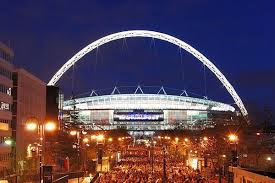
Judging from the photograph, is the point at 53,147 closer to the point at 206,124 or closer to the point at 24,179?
the point at 24,179

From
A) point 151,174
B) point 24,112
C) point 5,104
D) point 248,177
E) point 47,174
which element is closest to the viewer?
point 47,174

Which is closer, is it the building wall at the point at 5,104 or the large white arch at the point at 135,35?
the building wall at the point at 5,104

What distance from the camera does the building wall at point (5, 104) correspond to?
241 feet

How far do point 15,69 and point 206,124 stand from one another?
10292cm

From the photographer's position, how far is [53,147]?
3489 inches

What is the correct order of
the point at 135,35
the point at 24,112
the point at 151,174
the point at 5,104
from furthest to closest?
1. the point at 135,35
2. the point at 24,112
3. the point at 151,174
4. the point at 5,104

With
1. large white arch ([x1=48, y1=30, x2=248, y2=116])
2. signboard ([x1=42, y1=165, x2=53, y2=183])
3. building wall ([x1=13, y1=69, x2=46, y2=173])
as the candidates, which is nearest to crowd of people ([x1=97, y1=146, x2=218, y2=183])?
building wall ([x1=13, y1=69, x2=46, y2=173])

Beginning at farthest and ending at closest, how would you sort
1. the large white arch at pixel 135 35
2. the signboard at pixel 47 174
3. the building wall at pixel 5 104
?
1. the large white arch at pixel 135 35
2. the building wall at pixel 5 104
3. the signboard at pixel 47 174

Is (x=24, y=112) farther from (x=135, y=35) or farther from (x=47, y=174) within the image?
(x=135, y=35)

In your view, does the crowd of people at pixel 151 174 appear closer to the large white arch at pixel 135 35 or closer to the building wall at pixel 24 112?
the building wall at pixel 24 112

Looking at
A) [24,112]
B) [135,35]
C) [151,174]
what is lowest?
[151,174]

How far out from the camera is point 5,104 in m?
75.9

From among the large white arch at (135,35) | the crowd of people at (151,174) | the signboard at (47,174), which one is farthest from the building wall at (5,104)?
the large white arch at (135,35)

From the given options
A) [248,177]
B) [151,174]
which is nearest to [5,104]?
[151,174]
